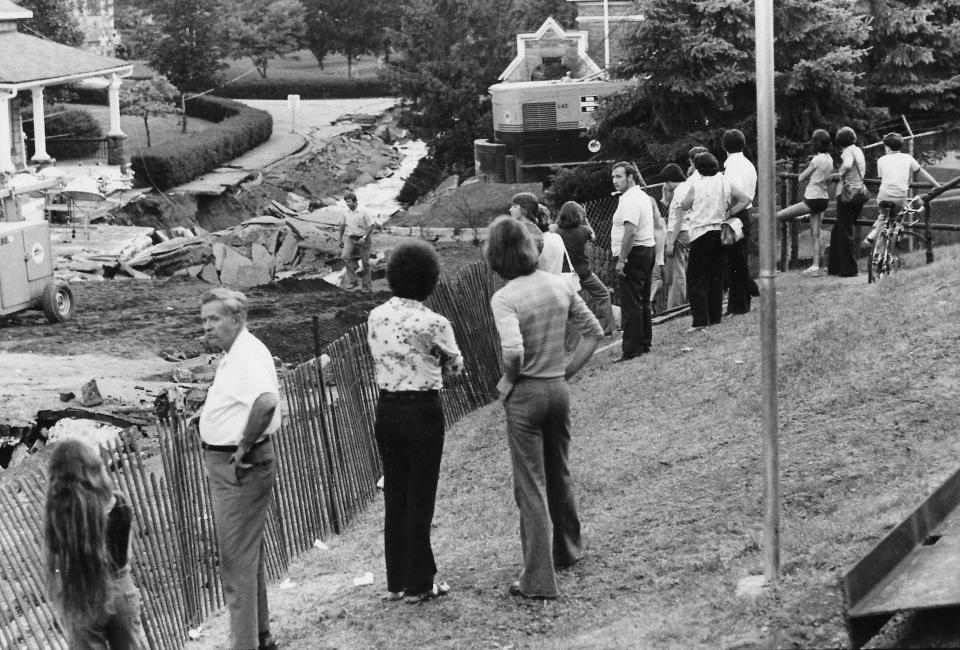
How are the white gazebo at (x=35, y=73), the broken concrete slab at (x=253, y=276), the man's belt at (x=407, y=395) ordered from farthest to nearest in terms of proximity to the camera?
the white gazebo at (x=35, y=73) → the broken concrete slab at (x=253, y=276) → the man's belt at (x=407, y=395)

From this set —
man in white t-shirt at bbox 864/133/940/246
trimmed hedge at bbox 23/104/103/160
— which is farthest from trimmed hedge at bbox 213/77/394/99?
man in white t-shirt at bbox 864/133/940/246

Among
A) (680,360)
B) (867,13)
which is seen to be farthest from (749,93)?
(680,360)

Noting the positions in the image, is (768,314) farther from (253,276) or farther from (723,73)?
(253,276)

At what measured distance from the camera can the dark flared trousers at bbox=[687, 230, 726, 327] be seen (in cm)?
1365

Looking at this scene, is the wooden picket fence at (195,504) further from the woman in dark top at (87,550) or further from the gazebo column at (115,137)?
the gazebo column at (115,137)

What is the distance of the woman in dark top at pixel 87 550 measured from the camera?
19.6ft

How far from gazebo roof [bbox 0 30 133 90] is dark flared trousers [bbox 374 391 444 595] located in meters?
34.7

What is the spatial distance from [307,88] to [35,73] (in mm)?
34763

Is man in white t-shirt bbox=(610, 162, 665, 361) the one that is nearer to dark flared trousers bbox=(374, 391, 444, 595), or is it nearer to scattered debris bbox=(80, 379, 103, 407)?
dark flared trousers bbox=(374, 391, 444, 595)

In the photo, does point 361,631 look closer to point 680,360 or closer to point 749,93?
point 680,360

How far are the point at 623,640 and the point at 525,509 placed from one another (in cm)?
97

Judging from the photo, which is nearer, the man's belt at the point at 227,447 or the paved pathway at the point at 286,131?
the man's belt at the point at 227,447

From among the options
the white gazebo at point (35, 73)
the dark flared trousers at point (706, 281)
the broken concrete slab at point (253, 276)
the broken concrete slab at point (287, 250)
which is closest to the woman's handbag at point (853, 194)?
the dark flared trousers at point (706, 281)

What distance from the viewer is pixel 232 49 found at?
69.9m
